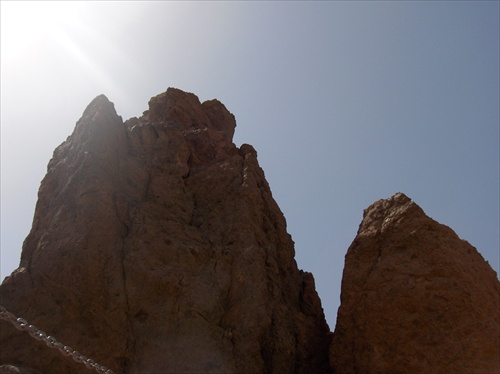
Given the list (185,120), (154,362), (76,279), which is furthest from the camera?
(185,120)

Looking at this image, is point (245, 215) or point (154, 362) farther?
point (245, 215)

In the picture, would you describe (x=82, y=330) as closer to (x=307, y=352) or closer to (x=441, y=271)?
(x=307, y=352)

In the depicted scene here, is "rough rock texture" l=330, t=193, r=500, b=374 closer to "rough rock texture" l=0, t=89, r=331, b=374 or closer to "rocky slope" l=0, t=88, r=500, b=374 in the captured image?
"rocky slope" l=0, t=88, r=500, b=374

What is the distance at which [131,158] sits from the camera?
15.0m

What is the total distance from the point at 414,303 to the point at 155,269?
5.30m

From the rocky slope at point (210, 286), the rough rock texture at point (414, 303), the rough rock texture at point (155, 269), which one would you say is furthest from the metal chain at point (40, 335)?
the rough rock texture at point (414, 303)

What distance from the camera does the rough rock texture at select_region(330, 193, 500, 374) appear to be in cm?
1102

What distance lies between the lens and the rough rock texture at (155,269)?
11453 mm

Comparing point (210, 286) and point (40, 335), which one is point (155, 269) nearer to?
point (210, 286)

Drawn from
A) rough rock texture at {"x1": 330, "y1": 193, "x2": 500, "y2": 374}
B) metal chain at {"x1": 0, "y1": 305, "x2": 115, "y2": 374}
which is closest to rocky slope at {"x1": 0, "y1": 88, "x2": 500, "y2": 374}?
rough rock texture at {"x1": 330, "y1": 193, "x2": 500, "y2": 374}

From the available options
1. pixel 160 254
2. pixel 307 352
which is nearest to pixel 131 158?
pixel 160 254

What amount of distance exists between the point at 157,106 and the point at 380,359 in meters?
10.7

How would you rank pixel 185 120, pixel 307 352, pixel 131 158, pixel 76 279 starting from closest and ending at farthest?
pixel 76 279
pixel 307 352
pixel 131 158
pixel 185 120

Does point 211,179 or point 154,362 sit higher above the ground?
point 211,179
